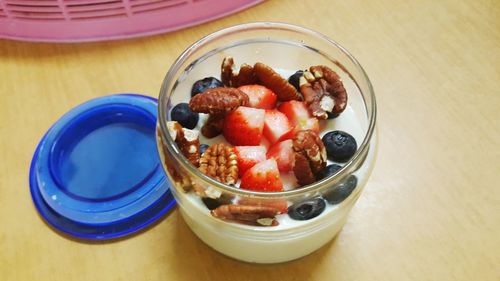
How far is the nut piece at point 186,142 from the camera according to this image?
0.61m

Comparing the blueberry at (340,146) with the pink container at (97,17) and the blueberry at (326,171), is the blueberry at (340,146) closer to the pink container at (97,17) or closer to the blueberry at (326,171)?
the blueberry at (326,171)

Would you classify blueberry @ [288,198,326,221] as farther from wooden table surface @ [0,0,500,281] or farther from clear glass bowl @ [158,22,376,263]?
wooden table surface @ [0,0,500,281]

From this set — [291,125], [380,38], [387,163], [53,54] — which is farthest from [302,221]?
[53,54]

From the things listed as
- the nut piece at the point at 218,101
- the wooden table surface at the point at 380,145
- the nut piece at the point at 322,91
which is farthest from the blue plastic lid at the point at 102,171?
the nut piece at the point at 322,91

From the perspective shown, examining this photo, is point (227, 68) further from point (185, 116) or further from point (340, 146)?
point (340, 146)

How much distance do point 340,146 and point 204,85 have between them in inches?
8.3

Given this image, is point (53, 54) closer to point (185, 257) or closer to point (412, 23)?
point (185, 257)

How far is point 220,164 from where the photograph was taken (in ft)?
1.97

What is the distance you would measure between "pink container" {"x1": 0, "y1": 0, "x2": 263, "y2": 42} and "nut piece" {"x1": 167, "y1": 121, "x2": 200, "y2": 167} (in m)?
0.35

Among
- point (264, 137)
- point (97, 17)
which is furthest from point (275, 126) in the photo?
point (97, 17)

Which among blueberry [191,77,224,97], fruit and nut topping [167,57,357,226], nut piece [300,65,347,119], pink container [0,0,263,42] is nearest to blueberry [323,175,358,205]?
fruit and nut topping [167,57,357,226]

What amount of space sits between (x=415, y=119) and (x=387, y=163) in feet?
0.34

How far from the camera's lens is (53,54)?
905 mm

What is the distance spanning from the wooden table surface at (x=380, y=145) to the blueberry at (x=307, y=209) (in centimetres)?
14
